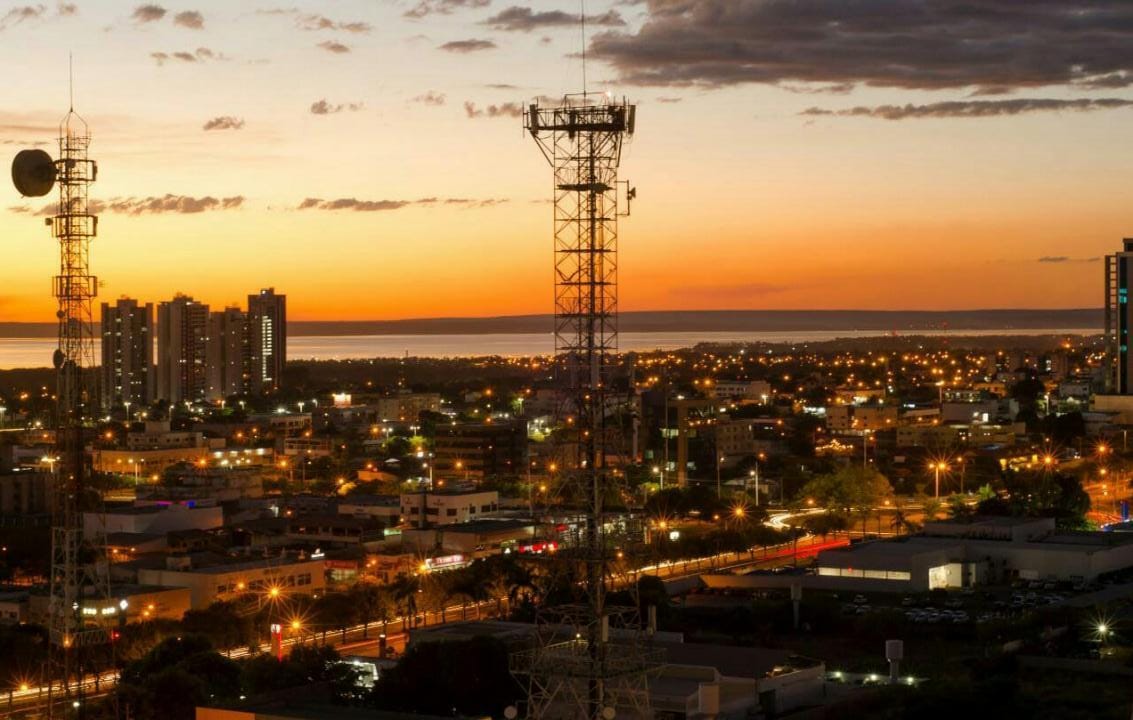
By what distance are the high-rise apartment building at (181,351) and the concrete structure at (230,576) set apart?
175 ft

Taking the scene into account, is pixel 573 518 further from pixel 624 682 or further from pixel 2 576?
pixel 2 576

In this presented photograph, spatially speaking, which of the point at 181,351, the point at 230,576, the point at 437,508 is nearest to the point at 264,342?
the point at 181,351

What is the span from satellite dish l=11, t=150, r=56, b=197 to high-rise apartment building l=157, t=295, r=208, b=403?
6488 cm

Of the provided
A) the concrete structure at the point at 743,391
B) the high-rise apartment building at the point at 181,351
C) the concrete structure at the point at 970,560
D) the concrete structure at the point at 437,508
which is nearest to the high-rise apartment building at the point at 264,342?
the high-rise apartment building at the point at 181,351

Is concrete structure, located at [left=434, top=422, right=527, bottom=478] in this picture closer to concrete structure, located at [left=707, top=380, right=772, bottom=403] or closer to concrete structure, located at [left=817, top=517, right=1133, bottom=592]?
concrete structure, located at [left=817, top=517, right=1133, bottom=592]

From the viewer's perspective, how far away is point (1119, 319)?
44125 millimetres

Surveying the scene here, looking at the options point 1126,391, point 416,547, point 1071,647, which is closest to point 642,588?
point 1071,647

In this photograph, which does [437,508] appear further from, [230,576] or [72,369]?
[72,369]

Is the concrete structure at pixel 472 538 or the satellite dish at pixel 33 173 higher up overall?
the satellite dish at pixel 33 173

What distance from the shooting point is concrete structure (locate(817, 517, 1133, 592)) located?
2214 centimetres

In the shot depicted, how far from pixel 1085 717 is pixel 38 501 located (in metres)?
24.0

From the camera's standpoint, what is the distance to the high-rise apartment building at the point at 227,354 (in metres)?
78.1

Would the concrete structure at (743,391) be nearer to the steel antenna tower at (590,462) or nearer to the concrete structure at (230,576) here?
the concrete structure at (230,576)

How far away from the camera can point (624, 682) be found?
10562mm
